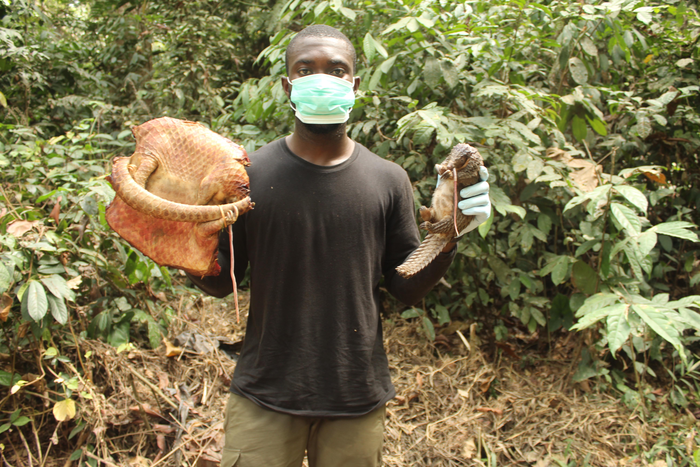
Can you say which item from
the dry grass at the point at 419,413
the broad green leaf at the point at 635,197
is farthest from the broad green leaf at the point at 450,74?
the dry grass at the point at 419,413

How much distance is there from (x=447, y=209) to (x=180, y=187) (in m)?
0.71

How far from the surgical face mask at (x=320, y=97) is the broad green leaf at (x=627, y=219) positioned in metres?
1.35

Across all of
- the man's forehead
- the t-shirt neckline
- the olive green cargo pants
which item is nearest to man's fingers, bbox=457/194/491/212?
the t-shirt neckline

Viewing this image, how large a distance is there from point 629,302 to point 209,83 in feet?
12.5

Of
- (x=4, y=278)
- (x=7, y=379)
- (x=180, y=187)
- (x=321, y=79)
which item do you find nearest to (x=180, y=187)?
(x=180, y=187)

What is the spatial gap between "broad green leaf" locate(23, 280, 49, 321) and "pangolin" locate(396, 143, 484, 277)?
53.7 inches

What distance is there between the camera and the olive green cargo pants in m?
1.29

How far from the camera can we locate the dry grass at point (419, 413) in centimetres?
208

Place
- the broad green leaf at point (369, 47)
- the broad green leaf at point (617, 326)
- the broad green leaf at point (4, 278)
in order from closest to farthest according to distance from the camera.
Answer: the broad green leaf at point (4, 278) < the broad green leaf at point (617, 326) < the broad green leaf at point (369, 47)

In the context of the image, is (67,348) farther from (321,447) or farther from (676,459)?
(676,459)

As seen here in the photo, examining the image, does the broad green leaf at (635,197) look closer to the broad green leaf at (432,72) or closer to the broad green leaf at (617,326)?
the broad green leaf at (617,326)

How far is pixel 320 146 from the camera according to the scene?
139 centimetres

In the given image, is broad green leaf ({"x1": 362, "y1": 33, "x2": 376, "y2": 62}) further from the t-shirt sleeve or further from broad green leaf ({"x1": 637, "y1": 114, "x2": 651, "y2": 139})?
broad green leaf ({"x1": 637, "y1": 114, "x2": 651, "y2": 139})

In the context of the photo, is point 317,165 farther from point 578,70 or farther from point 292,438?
point 578,70
